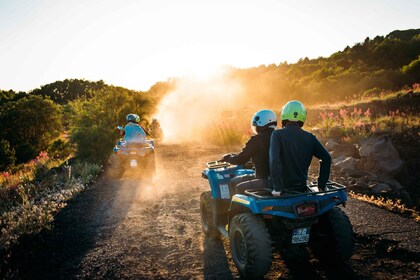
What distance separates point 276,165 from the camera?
4.43m

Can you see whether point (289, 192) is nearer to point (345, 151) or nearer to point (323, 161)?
point (323, 161)

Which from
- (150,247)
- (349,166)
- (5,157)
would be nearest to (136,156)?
(150,247)

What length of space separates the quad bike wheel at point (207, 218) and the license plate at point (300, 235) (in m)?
1.91

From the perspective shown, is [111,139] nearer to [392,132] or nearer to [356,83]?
[392,132]

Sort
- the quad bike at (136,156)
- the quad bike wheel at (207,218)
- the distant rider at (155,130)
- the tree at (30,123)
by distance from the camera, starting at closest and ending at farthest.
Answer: the quad bike wheel at (207,218) → the quad bike at (136,156) → the distant rider at (155,130) → the tree at (30,123)

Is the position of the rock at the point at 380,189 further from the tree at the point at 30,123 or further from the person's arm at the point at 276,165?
the tree at the point at 30,123

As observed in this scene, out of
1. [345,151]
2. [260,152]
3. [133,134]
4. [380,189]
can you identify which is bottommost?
[380,189]

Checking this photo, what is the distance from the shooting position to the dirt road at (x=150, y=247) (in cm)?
508

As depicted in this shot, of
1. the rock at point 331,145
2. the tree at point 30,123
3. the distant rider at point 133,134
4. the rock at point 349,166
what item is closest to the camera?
the rock at point 349,166

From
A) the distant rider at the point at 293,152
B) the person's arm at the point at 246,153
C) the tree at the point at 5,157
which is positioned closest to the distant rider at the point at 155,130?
the tree at the point at 5,157

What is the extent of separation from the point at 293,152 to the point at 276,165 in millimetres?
→ 320

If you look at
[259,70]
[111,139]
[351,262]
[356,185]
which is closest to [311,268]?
[351,262]

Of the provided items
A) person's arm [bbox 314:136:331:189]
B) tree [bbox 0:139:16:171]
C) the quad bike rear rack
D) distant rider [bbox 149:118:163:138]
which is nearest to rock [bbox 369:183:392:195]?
the quad bike rear rack

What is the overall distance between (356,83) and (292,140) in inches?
1737
